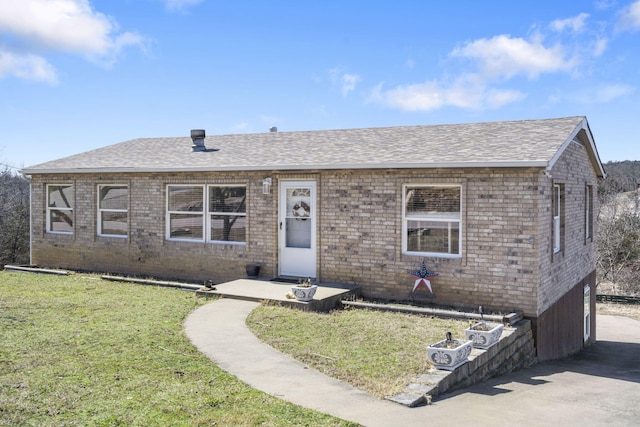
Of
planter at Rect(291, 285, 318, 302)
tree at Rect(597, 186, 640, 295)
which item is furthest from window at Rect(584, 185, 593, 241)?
tree at Rect(597, 186, 640, 295)

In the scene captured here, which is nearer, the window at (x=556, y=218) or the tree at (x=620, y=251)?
the window at (x=556, y=218)

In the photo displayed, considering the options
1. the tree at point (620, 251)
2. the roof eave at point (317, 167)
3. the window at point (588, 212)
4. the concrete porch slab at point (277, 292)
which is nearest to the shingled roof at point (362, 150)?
the roof eave at point (317, 167)

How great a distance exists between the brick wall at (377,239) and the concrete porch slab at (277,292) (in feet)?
1.67

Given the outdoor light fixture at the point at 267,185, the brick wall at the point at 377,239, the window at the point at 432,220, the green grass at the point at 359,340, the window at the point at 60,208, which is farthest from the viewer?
the window at the point at 60,208

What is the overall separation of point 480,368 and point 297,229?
582cm

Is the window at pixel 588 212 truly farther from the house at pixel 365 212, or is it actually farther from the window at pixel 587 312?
the window at pixel 587 312

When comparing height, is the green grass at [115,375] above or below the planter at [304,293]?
below

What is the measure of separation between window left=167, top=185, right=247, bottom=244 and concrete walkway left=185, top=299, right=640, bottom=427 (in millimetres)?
3267

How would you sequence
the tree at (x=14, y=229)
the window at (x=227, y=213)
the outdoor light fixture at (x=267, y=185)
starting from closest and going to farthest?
1. the outdoor light fixture at (x=267, y=185)
2. the window at (x=227, y=213)
3. the tree at (x=14, y=229)

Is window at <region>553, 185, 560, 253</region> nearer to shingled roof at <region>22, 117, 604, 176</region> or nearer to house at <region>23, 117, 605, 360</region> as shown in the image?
house at <region>23, 117, 605, 360</region>

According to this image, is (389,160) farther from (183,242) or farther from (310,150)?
(183,242)

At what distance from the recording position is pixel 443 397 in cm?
647

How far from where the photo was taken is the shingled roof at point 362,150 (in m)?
10.7

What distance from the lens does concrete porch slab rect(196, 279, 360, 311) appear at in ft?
33.9
